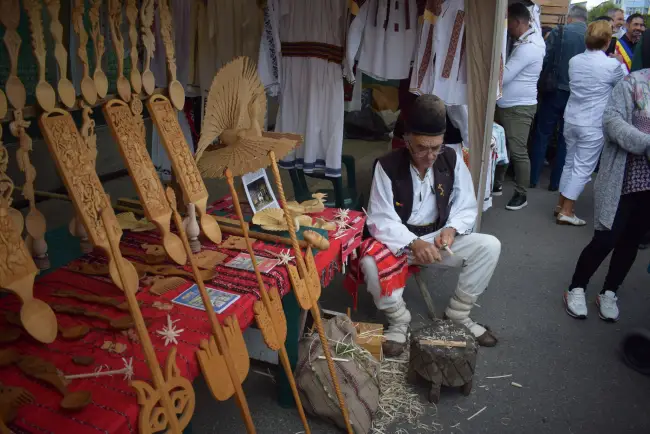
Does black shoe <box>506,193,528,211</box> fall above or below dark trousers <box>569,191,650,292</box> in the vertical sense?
below

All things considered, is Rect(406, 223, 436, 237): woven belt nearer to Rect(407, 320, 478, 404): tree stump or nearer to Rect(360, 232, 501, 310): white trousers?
Rect(360, 232, 501, 310): white trousers

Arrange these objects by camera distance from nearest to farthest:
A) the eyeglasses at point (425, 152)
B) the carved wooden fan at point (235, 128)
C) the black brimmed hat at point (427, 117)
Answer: the carved wooden fan at point (235, 128)
the black brimmed hat at point (427, 117)
the eyeglasses at point (425, 152)

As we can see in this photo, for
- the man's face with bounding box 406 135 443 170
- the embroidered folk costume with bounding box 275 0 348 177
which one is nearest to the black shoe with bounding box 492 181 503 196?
the embroidered folk costume with bounding box 275 0 348 177

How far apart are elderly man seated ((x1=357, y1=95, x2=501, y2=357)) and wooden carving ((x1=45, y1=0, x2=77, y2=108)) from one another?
5.37 feet

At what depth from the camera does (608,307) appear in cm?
329

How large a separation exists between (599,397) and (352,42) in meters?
2.65

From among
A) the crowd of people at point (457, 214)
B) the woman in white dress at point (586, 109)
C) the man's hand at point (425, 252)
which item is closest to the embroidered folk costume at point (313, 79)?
the crowd of people at point (457, 214)

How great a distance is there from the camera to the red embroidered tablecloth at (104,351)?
1294 millimetres

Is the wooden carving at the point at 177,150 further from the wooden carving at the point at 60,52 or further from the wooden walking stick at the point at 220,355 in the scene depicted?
the wooden walking stick at the point at 220,355

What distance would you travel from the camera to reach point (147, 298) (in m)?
1.84

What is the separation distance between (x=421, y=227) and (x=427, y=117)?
0.64 m

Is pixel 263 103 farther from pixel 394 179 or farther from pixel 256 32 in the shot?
pixel 256 32

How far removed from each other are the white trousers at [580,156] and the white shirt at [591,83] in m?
0.07

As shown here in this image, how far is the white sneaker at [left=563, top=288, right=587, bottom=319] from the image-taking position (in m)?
3.30
